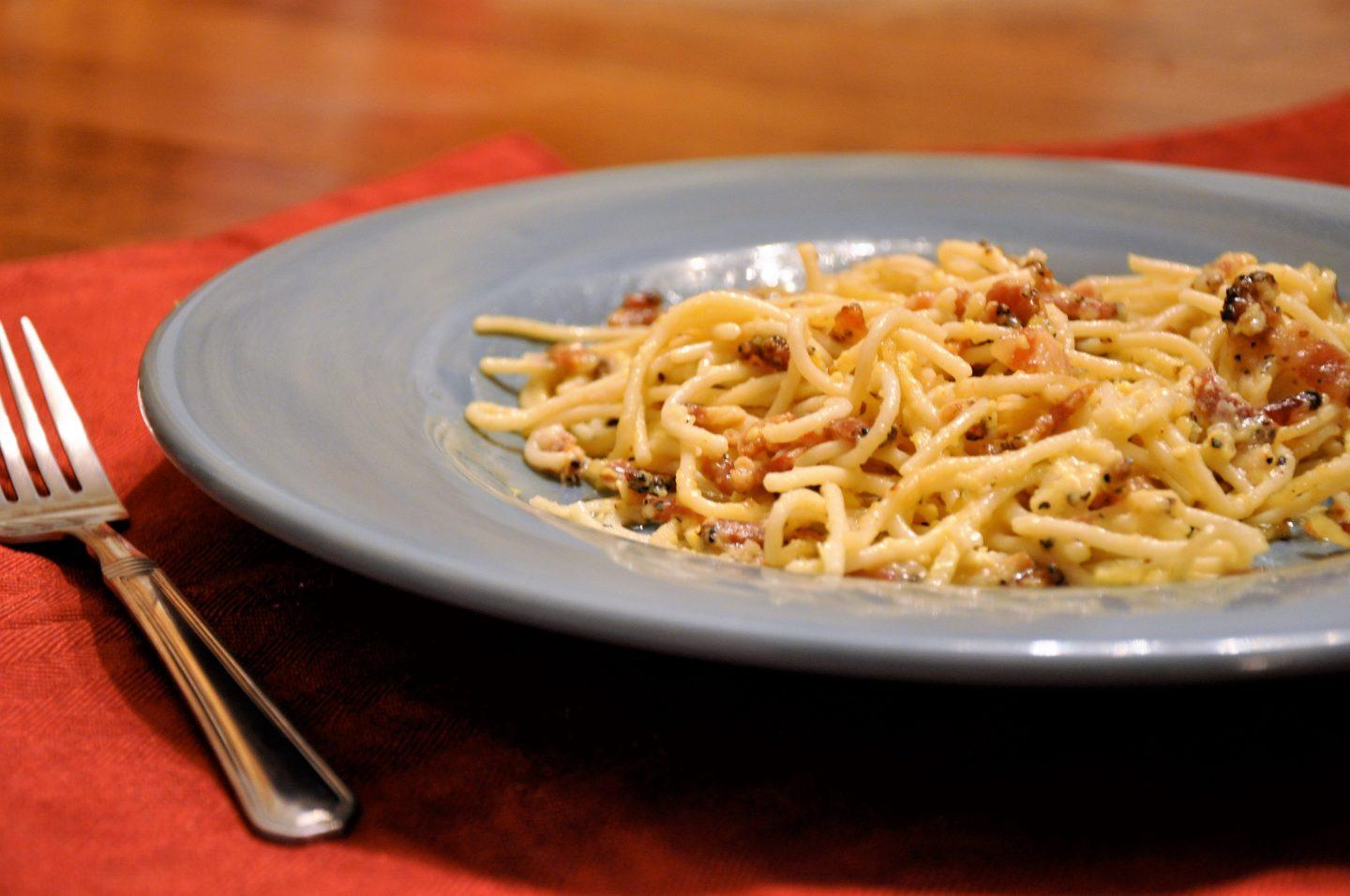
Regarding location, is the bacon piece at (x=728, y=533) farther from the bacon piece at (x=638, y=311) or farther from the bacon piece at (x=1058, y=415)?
the bacon piece at (x=638, y=311)

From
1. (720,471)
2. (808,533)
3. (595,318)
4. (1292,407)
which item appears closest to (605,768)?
(808,533)

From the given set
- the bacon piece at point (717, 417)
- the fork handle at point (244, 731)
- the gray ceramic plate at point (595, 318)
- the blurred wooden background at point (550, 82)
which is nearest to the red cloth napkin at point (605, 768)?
the fork handle at point (244, 731)

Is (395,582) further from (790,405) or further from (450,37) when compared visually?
(450,37)

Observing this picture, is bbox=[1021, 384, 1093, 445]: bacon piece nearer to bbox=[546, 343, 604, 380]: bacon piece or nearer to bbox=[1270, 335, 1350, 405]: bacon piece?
bbox=[1270, 335, 1350, 405]: bacon piece

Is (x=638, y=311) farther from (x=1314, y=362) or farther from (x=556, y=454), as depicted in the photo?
(x=1314, y=362)

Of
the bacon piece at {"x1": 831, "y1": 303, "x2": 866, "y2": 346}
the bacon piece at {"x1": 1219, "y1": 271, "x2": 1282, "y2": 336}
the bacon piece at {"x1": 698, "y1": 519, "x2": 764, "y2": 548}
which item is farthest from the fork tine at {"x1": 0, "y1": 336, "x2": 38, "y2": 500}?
the bacon piece at {"x1": 1219, "y1": 271, "x2": 1282, "y2": 336}
